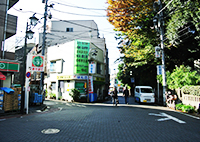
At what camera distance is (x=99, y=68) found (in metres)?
28.7

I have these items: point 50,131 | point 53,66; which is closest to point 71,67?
point 53,66

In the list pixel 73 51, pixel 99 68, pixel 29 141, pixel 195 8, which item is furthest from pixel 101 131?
pixel 99 68

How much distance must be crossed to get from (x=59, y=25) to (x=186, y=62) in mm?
25693

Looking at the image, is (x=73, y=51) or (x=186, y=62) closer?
(x=186, y=62)

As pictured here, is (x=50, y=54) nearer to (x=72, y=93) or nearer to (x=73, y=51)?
(x=73, y=51)

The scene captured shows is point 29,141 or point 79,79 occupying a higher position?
point 79,79

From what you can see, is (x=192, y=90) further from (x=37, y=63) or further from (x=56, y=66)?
(x=56, y=66)

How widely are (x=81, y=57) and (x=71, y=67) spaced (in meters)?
2.04

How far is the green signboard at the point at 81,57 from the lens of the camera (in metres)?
23.6

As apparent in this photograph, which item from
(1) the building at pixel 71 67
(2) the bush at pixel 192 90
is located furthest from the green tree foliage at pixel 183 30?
(1) the building at pixel 71 67

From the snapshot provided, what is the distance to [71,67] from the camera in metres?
23.9

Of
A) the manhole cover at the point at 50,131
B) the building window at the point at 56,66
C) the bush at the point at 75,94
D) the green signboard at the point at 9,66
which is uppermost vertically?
the building window at the point at 56,66

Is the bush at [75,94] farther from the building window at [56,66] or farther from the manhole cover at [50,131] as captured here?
the manhole cover at [50,131]

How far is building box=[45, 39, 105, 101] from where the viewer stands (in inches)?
927
